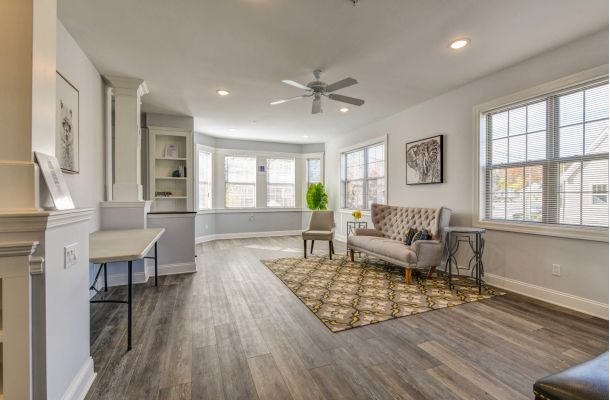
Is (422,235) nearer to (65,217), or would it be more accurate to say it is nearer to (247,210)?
(65,217)

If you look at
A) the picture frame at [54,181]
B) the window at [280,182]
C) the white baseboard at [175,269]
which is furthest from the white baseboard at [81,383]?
the window at [280,182]

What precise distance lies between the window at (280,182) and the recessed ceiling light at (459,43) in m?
5.62

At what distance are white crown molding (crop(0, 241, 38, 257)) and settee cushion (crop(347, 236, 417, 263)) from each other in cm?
351

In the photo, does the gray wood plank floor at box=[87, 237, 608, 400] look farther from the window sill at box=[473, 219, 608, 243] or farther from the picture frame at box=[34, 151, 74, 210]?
the picture frame at box=[34, 151, 74, 210]

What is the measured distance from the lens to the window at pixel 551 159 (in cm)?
267

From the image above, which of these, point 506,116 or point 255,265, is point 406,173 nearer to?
point 506,116

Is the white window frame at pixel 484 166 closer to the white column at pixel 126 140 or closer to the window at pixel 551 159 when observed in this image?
the window at pixel 551 159

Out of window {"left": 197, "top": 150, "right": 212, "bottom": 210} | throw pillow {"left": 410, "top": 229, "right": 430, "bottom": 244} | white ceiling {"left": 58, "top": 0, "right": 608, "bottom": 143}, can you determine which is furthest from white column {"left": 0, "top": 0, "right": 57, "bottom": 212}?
window {"left": 197, "top": 150, "right": 212, "bottom": 210}

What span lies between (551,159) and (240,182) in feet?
20.9

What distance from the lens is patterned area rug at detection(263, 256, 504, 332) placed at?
8.77 feet

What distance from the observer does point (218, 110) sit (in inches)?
193

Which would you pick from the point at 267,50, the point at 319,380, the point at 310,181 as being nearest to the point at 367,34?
the point at 267,50

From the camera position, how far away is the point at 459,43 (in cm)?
272

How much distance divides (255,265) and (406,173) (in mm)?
3122
